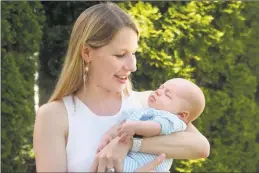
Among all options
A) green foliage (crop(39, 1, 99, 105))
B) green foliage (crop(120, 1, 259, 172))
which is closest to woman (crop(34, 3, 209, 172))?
green foliage (crop(120, 1, 259, 172))

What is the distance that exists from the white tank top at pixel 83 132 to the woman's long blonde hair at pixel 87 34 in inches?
2.6

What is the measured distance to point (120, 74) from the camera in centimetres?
264

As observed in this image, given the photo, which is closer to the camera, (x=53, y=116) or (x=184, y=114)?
(x=53, y=116)

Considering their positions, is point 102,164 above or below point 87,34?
below

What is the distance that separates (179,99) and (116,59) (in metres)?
0.36

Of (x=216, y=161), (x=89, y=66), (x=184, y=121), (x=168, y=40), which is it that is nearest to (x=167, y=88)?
(x=184, y=121)

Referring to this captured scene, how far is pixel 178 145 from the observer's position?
105 inches

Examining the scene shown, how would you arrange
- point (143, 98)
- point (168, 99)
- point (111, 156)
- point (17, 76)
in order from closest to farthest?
point (111, 156), point (168, 99), point (143, 98), point (17, 76)

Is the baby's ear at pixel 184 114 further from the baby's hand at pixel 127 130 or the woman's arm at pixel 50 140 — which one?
the woman's arm at pixel 50 140

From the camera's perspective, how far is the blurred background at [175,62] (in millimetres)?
5012

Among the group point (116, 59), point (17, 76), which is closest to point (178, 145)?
point (116, 59)

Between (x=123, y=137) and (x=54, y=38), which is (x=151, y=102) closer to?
(x=123, y=137)

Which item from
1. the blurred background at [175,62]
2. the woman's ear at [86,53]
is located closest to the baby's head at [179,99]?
the woman's ear at [86,53]

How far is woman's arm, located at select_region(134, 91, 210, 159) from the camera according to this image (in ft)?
8.52
